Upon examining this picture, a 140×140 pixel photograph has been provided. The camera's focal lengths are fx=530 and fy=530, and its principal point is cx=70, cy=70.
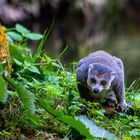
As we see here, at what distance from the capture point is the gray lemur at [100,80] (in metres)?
6.05

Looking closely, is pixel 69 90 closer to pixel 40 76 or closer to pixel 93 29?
pixel 40 76

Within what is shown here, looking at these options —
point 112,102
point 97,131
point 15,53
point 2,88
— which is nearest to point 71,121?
point 97,131

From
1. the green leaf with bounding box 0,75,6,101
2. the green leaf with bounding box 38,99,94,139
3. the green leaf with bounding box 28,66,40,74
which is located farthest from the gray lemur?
the green leaf with bounding box 0,75,6,101

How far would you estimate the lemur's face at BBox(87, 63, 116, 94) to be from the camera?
6.16m

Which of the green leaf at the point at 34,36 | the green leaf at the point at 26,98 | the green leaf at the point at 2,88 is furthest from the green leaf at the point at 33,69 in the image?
the green leaf at the point at 34,36

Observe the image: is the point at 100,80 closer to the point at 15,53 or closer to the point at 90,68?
the point at 90,68

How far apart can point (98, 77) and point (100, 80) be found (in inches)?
2.6

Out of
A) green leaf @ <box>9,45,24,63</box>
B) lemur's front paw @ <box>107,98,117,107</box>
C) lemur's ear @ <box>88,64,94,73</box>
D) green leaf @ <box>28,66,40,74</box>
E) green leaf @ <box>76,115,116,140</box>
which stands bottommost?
green leaf @ <box>76,115,116,140</box>

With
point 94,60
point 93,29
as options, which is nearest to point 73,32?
point 93,29

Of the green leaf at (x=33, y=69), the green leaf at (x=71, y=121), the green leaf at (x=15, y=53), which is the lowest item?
the green leaf at (x=71, y=121)

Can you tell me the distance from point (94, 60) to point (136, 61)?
8657 mm

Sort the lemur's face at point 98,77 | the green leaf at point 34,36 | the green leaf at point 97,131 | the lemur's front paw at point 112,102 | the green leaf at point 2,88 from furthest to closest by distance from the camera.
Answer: the green leaf at point 34,36
the lemur's face at point 98,77
the lemur's front paw at point 112,102
the green leaf at point 97,131
the green leaf at point 2,88

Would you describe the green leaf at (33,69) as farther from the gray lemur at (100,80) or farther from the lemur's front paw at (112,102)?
the lemur's front paw at (112,102)

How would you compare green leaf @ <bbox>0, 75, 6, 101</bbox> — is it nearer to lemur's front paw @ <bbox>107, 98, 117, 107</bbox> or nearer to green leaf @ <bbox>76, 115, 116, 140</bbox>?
green leaf @ <bbox>76, 115, 116, 140</bbox>
